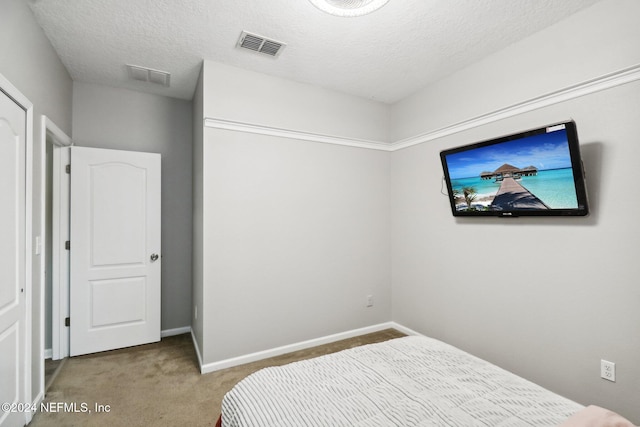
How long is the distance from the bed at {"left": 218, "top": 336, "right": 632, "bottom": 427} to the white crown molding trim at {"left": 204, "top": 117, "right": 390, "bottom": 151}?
6.86ft

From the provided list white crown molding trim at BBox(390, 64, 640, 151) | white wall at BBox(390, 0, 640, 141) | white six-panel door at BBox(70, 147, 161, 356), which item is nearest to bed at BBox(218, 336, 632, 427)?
white crown molding trim at BBox(390, 64, 640, 151)

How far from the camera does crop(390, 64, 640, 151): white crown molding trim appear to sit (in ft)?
6.18

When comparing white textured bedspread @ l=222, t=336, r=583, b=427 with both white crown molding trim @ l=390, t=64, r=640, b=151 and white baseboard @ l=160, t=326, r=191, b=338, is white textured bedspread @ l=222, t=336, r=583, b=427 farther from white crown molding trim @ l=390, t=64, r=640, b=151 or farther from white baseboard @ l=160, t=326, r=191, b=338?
white baseboard @ l=160, t=326, r=191, b=338

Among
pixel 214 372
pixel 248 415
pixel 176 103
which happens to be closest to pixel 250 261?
pixel 214 372

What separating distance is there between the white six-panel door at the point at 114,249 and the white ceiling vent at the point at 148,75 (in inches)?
29.8

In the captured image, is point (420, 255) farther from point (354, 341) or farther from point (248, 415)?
point (248, 415)

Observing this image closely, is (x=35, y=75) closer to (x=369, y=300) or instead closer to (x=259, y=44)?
(x=259, y=44)

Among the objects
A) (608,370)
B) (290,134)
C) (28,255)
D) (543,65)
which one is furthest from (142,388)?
(543,65)

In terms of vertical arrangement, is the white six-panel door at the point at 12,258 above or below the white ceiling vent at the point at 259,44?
below

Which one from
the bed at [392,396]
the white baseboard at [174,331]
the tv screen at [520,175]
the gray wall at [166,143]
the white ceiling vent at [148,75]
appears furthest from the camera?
the white baseboard at [174,331]

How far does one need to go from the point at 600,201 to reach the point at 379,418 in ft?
6.51

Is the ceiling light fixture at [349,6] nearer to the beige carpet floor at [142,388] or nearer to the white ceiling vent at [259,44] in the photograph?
the white ceiling vent at [259,44]

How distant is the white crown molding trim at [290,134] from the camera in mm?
2755

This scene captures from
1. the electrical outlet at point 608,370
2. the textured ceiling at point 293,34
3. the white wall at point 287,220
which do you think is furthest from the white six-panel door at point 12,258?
the electrical outlet at point 608,370
